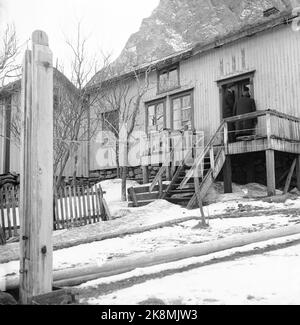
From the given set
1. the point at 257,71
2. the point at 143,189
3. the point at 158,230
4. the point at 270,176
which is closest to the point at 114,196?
the point at 143,189

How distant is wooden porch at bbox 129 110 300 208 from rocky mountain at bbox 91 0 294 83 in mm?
51194

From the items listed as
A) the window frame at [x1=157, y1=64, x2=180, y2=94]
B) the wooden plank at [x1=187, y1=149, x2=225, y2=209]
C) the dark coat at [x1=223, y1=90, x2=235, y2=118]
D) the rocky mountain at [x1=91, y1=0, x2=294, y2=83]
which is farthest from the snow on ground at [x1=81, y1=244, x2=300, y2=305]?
the rocky mountain at [x1=91, y1=0, x2=294, y2=83]

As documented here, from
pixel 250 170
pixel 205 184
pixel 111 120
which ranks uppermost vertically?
pixel 111 120

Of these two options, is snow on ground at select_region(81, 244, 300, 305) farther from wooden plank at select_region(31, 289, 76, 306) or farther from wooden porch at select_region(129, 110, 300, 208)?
wooden porch at select_region(129, 110, 300, 208)

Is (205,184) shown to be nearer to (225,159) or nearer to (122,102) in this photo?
(225,159)

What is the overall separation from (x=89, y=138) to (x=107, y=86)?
8.70ft

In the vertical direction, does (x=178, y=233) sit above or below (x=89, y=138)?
below

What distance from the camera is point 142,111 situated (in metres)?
17.8

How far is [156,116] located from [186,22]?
59373 millimetres

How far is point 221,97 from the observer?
1478 cm

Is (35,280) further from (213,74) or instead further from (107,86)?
(107,86)
